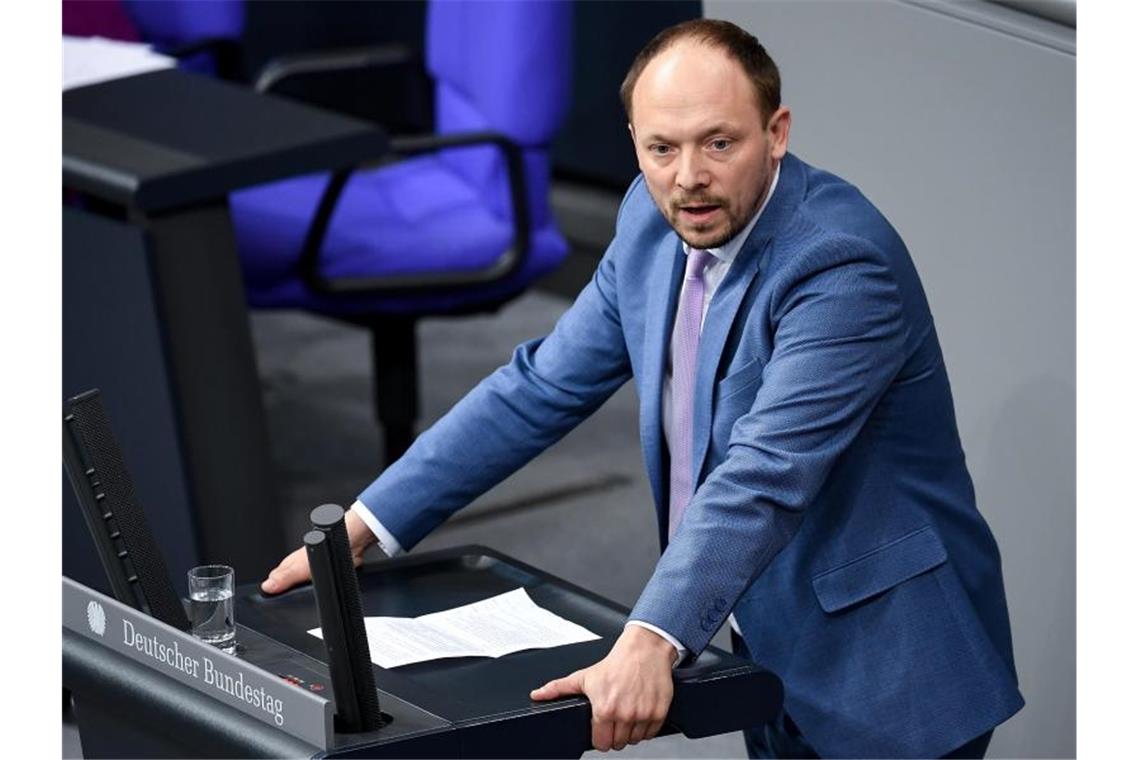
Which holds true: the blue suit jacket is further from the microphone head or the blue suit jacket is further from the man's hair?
the microphone head

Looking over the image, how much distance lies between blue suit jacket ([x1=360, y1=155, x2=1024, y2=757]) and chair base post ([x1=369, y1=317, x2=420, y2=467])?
6.33 feet

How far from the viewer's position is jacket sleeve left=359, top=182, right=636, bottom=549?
2.55m

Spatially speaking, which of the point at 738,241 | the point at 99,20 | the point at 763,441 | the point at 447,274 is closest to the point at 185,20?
the point at 99,20

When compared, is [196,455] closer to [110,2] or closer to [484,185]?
[484,185]

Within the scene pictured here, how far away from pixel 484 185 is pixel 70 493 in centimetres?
111

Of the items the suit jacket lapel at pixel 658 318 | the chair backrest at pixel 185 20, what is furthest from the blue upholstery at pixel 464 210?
the suit jacket lapel at pixel 658 318

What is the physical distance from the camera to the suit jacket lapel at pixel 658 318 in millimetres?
2406

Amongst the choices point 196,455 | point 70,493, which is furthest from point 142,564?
point 70,493

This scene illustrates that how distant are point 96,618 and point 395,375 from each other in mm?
2368

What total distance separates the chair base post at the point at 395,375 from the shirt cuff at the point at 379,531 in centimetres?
193

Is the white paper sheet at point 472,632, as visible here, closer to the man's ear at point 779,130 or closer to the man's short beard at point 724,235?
the man's short beard at point 724,235

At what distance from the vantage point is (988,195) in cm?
280

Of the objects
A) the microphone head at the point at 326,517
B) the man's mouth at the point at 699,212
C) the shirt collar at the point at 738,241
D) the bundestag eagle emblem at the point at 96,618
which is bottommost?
the bundestag eagle emblem at the point at 96,618

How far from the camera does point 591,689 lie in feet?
6.72
